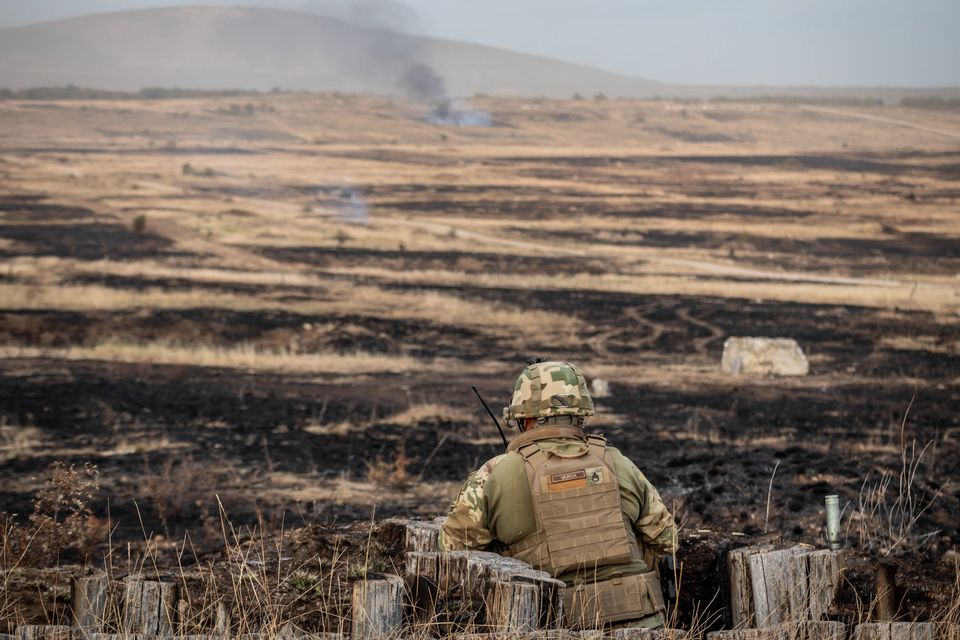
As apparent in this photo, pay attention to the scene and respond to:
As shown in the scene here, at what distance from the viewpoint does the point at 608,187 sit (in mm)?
56344

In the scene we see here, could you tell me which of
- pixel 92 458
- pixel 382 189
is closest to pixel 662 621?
pixel 92 458

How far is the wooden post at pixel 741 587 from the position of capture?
454cm

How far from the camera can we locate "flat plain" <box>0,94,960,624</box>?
11.0 m

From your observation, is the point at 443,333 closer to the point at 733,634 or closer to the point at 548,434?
the point at 548,434

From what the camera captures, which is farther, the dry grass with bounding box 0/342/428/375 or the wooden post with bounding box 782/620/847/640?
the dry grass with bounding box 0/342/428/375

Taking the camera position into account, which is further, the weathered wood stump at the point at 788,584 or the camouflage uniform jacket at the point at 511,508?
the camouflage uniform jacket at the point at 511,508

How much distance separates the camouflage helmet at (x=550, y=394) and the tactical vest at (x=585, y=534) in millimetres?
245

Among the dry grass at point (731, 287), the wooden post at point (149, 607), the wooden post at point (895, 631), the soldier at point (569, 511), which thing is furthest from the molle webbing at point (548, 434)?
the dry grass at point (731, 287)

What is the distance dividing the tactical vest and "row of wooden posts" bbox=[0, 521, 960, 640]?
0.26 metres

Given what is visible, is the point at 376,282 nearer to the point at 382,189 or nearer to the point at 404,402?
the point at 404,402

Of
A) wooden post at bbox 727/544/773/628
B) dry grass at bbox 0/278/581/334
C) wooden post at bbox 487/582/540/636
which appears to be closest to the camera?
wooden post at bbox 487/582/540/636

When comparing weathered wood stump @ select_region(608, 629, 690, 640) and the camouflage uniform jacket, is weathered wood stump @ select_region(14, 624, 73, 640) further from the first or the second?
weathered wood stump @ select_region(608, 629, 690, 640)

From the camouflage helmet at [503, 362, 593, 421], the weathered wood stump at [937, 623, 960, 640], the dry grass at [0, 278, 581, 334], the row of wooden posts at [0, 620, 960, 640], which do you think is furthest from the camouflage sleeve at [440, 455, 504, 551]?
the dry grass at [0, 278, 581, 334]

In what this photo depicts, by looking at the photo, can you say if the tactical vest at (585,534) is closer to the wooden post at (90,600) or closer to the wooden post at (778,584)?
the wooden post at (778,584)
